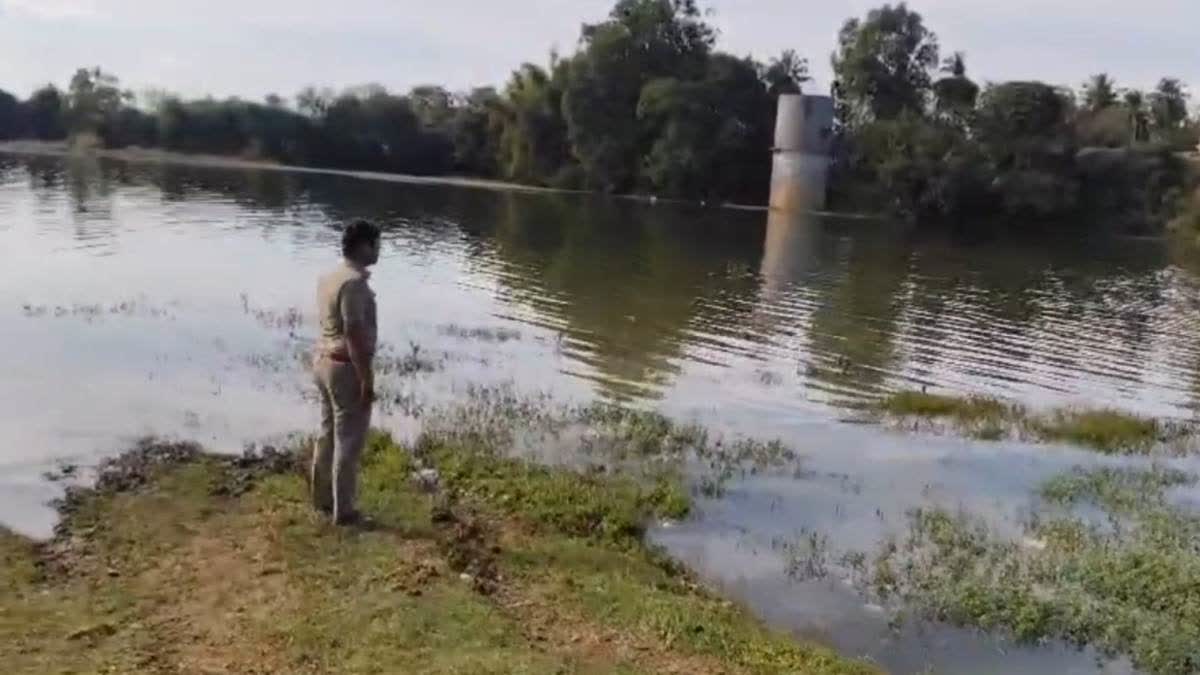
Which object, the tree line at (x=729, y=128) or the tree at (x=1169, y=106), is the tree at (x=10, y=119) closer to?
the tree line at (x=729, y=128)

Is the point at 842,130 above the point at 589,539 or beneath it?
above

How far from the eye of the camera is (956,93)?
274 ft

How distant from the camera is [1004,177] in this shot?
74562 mm

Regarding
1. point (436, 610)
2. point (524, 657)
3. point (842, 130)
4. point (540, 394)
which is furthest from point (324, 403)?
point (842, 130)

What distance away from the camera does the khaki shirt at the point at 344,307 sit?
9.52 meters

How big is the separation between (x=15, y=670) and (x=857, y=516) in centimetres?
847

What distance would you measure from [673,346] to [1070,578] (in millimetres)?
13495

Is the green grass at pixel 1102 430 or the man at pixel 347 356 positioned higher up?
the man at pixel 347 356

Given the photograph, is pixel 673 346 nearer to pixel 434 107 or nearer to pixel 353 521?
pixel 353 521

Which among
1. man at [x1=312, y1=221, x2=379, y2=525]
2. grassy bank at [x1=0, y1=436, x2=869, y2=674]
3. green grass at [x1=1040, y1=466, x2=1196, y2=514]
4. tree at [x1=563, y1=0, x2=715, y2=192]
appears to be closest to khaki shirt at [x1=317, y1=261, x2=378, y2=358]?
man at [x1=312, y1=221, x2=379, y2=525]

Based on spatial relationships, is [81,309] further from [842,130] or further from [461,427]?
[842,130]

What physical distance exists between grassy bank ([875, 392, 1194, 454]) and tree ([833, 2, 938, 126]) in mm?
67916

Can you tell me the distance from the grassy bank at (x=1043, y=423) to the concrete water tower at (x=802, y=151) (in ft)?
201

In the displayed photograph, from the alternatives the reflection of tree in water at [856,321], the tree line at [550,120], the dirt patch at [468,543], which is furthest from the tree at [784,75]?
the dirt patch at [468,543]
